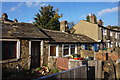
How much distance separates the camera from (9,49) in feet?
26.3

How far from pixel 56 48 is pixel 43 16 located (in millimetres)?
19266

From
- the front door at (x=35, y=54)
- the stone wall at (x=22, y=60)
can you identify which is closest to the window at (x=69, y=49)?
the front door at (x=35, y=54)

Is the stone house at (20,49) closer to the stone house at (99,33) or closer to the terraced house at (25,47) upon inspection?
the terraced house at (25,47)

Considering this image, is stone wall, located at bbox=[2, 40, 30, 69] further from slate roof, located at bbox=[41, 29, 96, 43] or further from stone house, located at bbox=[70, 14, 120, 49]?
stone house, located at bbox=[70, 14, 120, 49]

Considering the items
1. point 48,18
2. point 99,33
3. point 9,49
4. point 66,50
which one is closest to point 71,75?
point 9,49

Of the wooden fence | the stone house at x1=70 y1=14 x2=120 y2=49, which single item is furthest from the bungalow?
the stone house at x1=70 y1=14 x2=120 y2=49

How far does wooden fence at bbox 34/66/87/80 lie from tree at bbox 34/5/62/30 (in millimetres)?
22571

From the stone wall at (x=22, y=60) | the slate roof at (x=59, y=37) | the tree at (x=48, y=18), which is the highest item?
the tree at (x=48, y=18)

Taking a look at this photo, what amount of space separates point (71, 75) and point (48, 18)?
26.2 metres

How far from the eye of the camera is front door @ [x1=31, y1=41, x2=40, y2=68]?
31.9ft

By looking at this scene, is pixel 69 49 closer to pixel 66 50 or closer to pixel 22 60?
pixel 66 50

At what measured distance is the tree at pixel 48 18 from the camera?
2702 centimetres

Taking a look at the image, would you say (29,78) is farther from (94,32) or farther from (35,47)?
(94,32)

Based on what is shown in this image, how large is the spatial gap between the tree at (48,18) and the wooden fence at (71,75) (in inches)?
889
